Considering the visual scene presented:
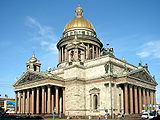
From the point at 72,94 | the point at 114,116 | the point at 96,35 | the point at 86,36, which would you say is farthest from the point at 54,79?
the point at 96,35

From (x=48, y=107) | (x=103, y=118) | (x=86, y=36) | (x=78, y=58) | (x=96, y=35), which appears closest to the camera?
(x=103, y=118)

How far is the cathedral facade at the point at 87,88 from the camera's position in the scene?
64025mm

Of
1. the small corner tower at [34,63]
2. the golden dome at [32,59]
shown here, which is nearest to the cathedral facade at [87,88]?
the small corner tower at [34,63]

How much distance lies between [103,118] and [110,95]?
252 inches

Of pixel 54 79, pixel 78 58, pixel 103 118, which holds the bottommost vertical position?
pixel 103 118

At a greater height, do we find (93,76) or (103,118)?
(93,76)

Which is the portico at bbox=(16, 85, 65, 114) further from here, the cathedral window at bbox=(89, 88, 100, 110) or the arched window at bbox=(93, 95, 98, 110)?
the arched window at bbox=(93, 95, 98, 110)

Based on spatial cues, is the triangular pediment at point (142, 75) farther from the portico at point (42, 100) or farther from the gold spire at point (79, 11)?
the gold spire at point (79, 11)

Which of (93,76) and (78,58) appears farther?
(78,58)

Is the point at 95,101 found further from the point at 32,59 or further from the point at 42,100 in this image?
the point at 32,59

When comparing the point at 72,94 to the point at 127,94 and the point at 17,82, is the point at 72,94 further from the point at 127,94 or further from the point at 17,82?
the point at 17,82

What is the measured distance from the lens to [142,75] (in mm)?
71688

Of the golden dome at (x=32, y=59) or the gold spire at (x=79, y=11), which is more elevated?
the gold spire at (x=79, y=11)

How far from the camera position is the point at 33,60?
8269 cm
